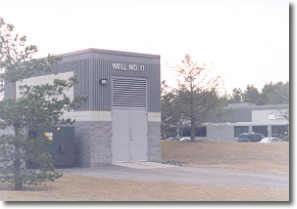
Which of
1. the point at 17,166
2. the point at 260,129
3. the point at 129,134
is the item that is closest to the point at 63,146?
the point at 129,134

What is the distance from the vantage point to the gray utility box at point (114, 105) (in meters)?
26.7

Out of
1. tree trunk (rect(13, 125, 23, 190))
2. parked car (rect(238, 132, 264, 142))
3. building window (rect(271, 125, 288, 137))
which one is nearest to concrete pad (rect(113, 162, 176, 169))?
tree trunk (rect(13, 125, 23, 190))

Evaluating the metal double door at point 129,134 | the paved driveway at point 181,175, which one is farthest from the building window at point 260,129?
the paved driveway at point 181,175

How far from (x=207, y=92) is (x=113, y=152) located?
12.6m

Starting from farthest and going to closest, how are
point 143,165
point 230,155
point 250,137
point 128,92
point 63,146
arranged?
point 250,137 → point 230,155 → point 128,92 → point 143,165 → point 63,146

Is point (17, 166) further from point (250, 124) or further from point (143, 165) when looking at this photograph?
point (250, 124)

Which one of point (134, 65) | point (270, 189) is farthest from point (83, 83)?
point (270, 189)

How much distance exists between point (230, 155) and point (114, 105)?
29.9 feet

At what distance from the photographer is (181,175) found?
23.1 metres

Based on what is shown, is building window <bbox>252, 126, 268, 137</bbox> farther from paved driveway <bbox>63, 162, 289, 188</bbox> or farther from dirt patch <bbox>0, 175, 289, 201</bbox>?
dirt patch <bbox>0, 175, 289, 201</bbox>

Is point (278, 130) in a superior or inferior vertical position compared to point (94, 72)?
inferior

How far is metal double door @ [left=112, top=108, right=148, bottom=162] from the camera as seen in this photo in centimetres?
2753

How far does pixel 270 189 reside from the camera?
1847cm

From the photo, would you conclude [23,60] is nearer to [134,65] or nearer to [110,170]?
[110,170]
